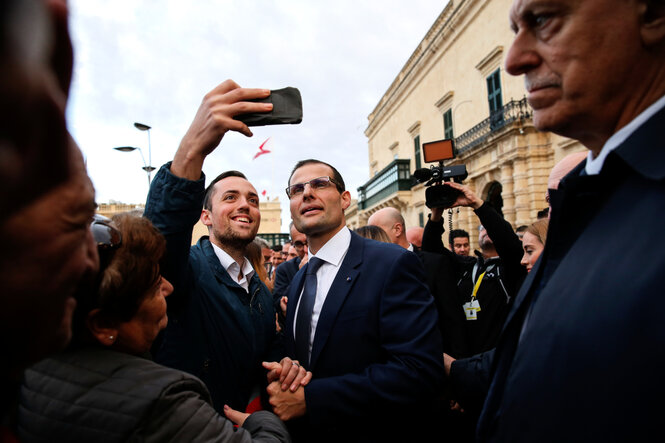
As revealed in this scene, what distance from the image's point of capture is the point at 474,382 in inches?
69.2

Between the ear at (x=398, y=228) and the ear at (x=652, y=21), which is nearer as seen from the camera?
the ear at (x=652, y=21)

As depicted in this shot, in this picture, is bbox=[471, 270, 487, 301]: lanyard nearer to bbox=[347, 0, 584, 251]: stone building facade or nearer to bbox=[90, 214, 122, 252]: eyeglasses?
bbox=[90, 214, 122, 252]: eyeglasses

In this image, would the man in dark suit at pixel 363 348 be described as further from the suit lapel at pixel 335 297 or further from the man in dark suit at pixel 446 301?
the man in dark suit at pixel 446 301

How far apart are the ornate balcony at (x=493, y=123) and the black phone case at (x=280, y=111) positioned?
39.1 feet

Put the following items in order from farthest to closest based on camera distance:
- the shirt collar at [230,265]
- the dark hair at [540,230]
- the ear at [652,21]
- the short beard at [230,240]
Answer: the dark hair at [540,230], the short beard at [230,240], the shirt collar at [230,265], the ear at [652,21]

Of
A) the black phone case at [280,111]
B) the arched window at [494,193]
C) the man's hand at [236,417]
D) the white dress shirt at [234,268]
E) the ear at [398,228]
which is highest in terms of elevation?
the arched window at [494,193]

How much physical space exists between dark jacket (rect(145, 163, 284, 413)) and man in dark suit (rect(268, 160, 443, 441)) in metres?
0.27

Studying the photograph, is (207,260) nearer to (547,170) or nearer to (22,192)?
(22,192)

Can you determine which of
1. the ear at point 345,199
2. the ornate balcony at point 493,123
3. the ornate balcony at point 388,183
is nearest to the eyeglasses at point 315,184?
the ear at point 345,199

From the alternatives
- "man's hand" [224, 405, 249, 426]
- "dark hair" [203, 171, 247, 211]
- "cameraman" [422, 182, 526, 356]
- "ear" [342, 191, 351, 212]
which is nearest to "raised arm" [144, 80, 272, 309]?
"man's hand" [224, 405, 249, 426]

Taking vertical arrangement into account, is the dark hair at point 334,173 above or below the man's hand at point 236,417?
above

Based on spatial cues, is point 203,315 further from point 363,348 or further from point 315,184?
point 315,184

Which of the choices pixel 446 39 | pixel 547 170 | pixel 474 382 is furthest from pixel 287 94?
pixel 446 39

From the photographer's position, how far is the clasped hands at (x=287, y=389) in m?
1.84
